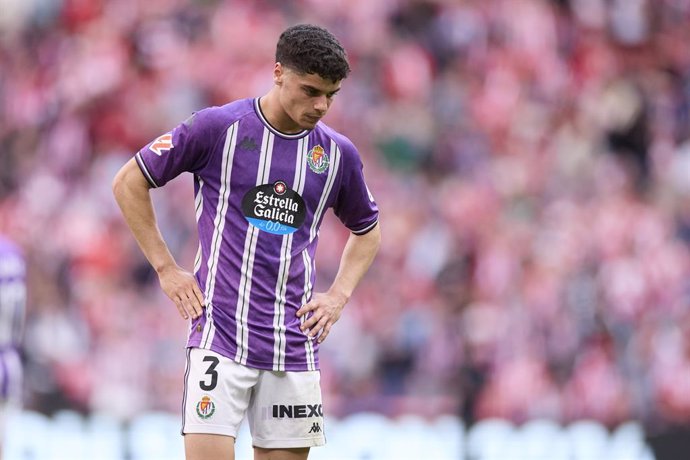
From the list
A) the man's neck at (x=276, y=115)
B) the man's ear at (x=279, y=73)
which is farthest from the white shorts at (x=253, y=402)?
the man's ear at (x=279, y=73)

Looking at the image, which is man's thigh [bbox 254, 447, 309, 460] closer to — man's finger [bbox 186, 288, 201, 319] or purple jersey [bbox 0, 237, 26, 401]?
man's finger [bbox 186, 288, 201, 319]

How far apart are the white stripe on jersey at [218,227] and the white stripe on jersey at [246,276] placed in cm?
10

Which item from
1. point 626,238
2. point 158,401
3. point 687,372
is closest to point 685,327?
point 687,372

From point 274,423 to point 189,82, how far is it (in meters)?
8.14

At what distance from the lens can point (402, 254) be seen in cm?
1188

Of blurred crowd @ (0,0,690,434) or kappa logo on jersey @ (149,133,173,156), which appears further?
blurred crowd @ (0,0,690,434)

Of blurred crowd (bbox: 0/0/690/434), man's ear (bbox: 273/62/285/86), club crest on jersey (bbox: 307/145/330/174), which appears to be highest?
blurred crowd (bbox: 0/0/690/434)

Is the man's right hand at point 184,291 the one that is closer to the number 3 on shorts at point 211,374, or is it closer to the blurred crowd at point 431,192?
the number 3 on shorts at point 211,374

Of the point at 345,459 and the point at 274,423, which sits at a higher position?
the point at 345,459

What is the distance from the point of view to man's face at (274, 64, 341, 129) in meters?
4.74

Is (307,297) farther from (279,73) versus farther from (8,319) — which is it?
(8,319)

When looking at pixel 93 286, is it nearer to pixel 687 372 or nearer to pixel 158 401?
pixel 158 401

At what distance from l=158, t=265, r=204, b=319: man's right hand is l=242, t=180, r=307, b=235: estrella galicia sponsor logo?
322 mm

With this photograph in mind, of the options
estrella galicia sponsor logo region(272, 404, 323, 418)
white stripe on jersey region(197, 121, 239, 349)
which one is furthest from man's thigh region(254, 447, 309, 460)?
white stripe on jersey region(197, 121, 239, 349)
